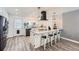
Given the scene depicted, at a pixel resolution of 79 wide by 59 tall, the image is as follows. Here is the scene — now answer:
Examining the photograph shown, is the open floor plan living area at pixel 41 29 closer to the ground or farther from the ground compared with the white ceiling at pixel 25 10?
closer to the ground

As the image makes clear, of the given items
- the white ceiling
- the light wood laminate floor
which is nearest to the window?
the white ceiling

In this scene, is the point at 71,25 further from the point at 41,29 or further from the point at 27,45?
the point at 27,45

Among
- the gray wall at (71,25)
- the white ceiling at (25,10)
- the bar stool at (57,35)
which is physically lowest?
the bar stool at (57,35)

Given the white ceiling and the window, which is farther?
the window

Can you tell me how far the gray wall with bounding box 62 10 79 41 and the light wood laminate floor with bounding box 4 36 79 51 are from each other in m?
0.19

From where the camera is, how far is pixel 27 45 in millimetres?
2473

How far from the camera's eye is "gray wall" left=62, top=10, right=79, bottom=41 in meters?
2.42

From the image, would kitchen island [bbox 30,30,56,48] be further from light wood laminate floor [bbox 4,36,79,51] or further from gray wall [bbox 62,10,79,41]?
gray wall [bbox 62,10,79,41]

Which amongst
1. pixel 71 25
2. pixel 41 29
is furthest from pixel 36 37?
pixel 71 25

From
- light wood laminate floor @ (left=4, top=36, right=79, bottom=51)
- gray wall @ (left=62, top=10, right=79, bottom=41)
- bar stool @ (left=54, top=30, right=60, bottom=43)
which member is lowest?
light wood laminate floor @ (left=4, top=36, right=79, bottom=51)

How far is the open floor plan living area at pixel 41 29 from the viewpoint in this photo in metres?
2.44

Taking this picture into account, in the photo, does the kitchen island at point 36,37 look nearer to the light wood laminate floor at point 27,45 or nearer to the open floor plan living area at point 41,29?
the open floor plan living area at point 41,29

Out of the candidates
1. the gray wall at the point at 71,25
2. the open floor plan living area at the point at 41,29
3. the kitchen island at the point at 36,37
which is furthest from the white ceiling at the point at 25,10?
the kitchen island at the point at 36,37
